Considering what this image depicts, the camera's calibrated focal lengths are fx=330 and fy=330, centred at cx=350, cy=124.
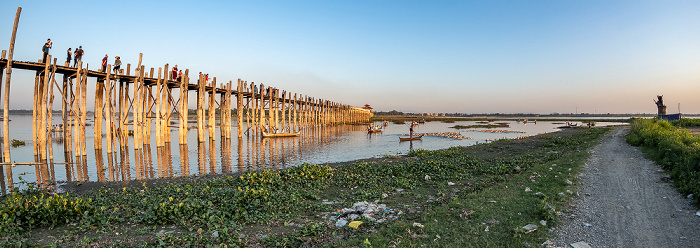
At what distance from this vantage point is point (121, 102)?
23641mm

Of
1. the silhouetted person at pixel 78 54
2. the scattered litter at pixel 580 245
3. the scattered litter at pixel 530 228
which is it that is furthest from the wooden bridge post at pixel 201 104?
the scattered litter at pixel 580 245

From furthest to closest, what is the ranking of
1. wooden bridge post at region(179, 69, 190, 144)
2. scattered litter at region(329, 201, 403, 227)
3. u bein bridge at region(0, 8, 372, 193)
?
wooden bridge post at region(179, 69, 190, 144) < u bein bridge at region(0, 8, 372, 193) < scattered litter at region(329, 201, 403, 227)

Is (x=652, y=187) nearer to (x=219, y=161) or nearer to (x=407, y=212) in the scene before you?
(x=407, y=212)

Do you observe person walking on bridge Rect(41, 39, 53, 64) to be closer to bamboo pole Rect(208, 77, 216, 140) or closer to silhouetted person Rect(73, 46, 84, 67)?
silhouetted person Rect(73, 46, 84, 67)

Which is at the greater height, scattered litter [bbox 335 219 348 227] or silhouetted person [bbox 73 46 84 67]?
silhouetted person [bbox 73 46 84 67]

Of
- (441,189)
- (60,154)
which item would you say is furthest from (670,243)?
(60,154)

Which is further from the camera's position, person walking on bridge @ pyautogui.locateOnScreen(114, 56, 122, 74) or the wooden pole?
the wooden pole

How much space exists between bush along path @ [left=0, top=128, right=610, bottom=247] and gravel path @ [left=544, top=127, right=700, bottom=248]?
49 cm

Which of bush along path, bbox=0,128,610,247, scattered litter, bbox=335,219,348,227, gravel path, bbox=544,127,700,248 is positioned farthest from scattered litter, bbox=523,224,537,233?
scattered litter, bbox=335,219,348,227

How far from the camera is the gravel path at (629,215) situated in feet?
20.2

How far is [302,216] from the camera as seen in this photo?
8.39 metres

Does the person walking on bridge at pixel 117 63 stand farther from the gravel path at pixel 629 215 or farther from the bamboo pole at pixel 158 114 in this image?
the gravel path at pixel 629 215

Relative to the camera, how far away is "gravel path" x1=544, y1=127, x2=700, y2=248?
20.2 feet

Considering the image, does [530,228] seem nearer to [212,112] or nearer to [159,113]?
[159,113]
